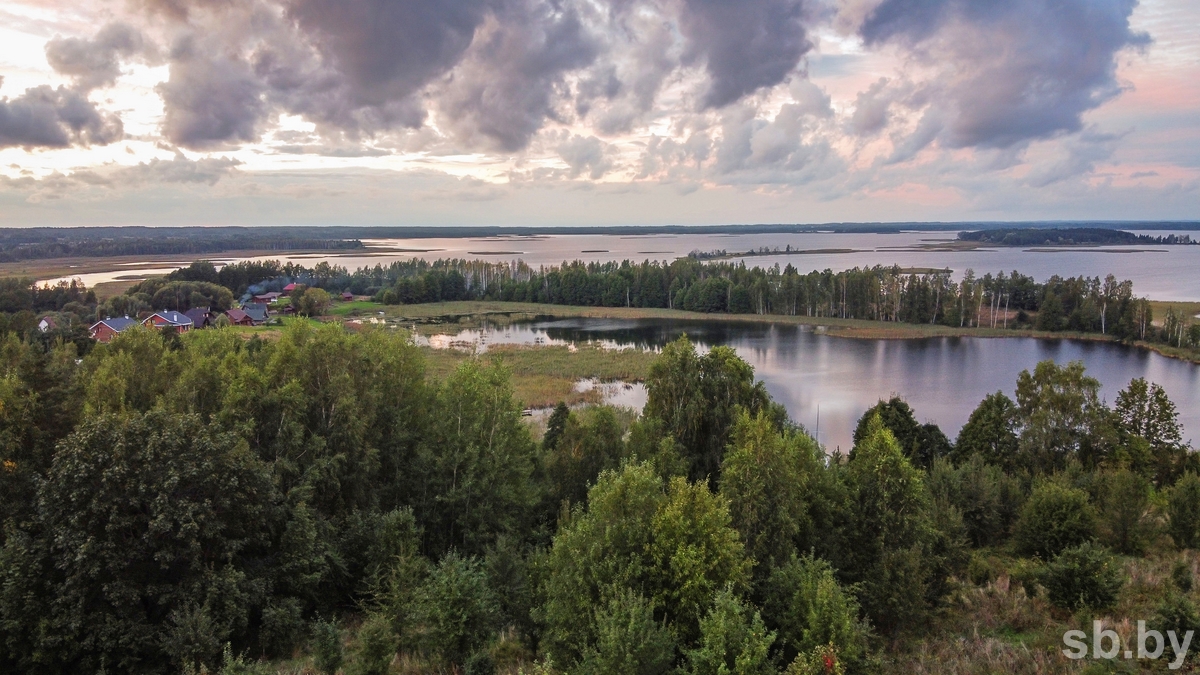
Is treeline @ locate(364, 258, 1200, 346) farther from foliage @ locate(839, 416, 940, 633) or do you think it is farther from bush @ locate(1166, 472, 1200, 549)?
foliage @ locate(839, 416, 940, 633)

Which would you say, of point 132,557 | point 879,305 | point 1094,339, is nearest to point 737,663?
point 132,557

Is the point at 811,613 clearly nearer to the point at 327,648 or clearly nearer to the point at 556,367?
the point at 327,648

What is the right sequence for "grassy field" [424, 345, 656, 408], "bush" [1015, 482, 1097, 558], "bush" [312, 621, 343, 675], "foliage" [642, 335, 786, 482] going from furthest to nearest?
1. "grassy field" [424, 345, 656, 408]
2. "foliage" [642, 335, 786, 482]
3. "bush" [1015, 482, 1097, 558]
4. "bush" [312, 621, 343, 675]

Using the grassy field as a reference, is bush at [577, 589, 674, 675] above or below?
above

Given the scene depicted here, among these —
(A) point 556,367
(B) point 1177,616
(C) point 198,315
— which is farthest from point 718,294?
(B) point 1177,616

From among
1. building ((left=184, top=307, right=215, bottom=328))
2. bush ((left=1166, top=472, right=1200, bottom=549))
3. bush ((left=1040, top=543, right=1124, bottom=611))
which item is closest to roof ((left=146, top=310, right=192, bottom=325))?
building ((left=184, top=307, right=215, bottom=328))

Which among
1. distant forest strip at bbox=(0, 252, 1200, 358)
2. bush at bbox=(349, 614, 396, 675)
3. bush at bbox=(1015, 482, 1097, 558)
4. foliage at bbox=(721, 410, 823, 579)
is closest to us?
bush at bbox=(349, 614, 396, 675)
